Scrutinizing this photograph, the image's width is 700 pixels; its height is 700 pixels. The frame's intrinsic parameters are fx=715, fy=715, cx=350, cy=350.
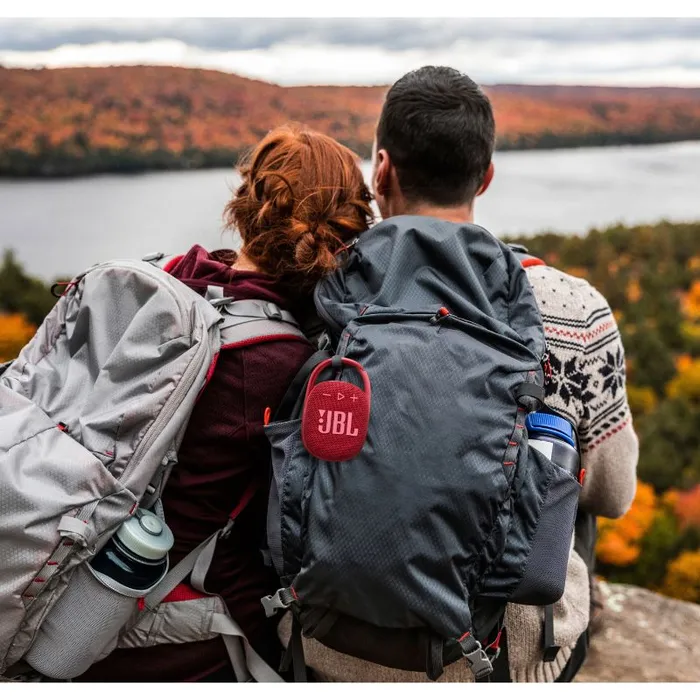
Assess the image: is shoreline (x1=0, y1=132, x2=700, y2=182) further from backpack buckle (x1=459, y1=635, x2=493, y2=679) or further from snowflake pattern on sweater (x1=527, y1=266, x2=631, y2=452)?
backpack buckle (x1=459, y1=635, x2=493, y2=679)

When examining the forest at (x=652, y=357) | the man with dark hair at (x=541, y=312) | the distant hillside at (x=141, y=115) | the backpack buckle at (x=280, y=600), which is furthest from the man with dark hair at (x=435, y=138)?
the forest at (x=652, y=357)

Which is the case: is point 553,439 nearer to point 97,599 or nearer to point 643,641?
point 97,599

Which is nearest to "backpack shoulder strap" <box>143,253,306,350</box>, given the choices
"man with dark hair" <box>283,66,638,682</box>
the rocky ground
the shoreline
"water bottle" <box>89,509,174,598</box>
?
"man with dark hair" <box>283,66,638,682</box>

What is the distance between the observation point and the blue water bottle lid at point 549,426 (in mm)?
1359

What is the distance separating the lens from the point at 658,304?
717 cm

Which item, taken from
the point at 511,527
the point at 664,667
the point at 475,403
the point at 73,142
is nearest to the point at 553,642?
the point at 511,527

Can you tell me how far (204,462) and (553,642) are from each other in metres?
0.80

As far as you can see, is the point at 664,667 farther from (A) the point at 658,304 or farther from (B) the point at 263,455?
(A) the point at 658,304

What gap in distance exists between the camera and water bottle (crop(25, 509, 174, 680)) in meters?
1.30

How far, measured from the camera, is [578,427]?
A: 155 cm

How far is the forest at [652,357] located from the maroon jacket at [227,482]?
3227mm

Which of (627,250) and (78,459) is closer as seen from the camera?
(78,459)

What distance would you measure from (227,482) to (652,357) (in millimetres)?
5790

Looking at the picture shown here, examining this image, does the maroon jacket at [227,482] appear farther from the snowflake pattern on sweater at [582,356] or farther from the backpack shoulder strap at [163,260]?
the snowflake pattern on sweater at [582,356]
